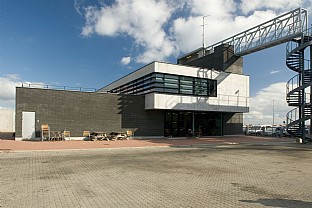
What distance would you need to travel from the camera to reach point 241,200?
593 cm

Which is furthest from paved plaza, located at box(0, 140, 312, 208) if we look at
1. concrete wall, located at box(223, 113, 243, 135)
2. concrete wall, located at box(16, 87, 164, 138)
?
concrete wall, located at box(223, 113, 243, 135)

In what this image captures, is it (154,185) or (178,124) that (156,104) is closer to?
(178,124)

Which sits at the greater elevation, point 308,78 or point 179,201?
point 308,78

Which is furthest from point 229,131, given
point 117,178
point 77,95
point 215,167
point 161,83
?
point 117,178

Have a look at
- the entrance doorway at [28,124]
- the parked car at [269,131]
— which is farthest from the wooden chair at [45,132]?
the parked car at [269,131]

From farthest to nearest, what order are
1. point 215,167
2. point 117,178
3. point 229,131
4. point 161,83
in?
point 229,131
point 161,83
point 215,167
point 117,178

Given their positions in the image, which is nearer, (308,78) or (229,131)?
(308,78)

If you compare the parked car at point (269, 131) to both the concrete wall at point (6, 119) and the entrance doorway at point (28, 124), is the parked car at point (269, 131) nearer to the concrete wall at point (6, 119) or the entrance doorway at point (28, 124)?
the entrance doorway at point (28, 124)

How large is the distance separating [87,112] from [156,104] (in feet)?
21.8

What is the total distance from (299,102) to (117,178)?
2190cm

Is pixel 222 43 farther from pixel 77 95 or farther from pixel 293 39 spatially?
pixel 77 95

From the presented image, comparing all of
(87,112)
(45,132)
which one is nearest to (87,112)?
(87,112)

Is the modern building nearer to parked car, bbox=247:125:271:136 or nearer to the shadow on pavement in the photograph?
parked car, bbox=247:125:271:136

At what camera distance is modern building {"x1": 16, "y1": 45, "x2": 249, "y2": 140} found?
22453mm
